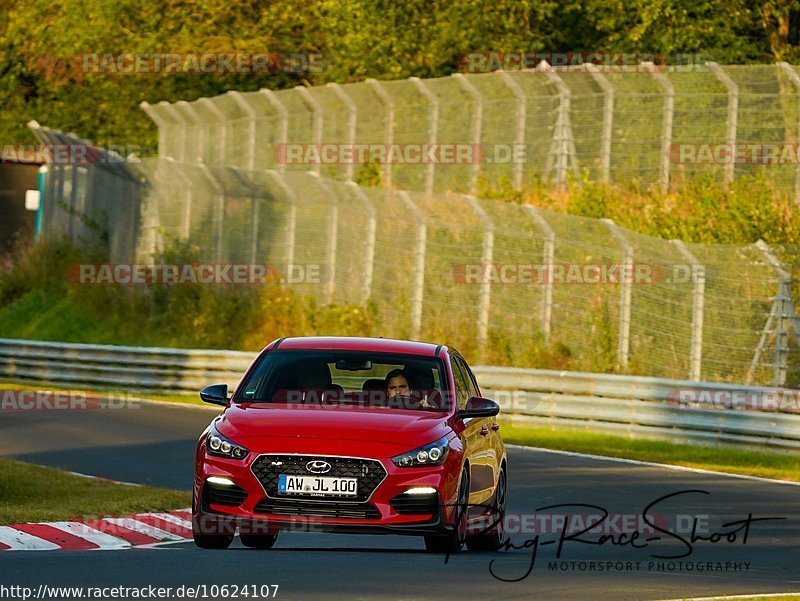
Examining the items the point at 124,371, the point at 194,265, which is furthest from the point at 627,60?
the point at 124,371

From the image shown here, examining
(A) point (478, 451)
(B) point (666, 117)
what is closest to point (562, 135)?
(B) point (666, 117)

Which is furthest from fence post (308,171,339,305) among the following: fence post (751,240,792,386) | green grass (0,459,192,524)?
green grass (0,459,192,524)

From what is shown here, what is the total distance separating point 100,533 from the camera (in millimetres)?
14109

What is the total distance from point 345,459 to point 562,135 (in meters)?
21.8

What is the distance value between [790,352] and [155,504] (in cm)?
1165

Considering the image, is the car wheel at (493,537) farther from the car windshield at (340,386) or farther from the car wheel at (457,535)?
the car windshield at (340,386)

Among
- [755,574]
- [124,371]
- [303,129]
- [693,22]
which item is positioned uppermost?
[693,22]

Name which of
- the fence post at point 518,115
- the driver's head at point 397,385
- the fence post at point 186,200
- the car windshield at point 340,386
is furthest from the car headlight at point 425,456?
the fence post at point 186,200

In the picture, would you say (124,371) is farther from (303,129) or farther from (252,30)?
(252,30)

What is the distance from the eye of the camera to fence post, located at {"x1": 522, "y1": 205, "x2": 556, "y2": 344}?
28133mm

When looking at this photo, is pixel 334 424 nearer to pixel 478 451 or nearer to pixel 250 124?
pixel 478 451

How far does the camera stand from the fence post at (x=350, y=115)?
38.1 meters

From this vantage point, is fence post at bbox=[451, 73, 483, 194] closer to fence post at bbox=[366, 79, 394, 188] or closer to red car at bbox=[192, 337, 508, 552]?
fence post at bbox=[366, 79, 394, 188]

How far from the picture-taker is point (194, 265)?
3997 centimetres
